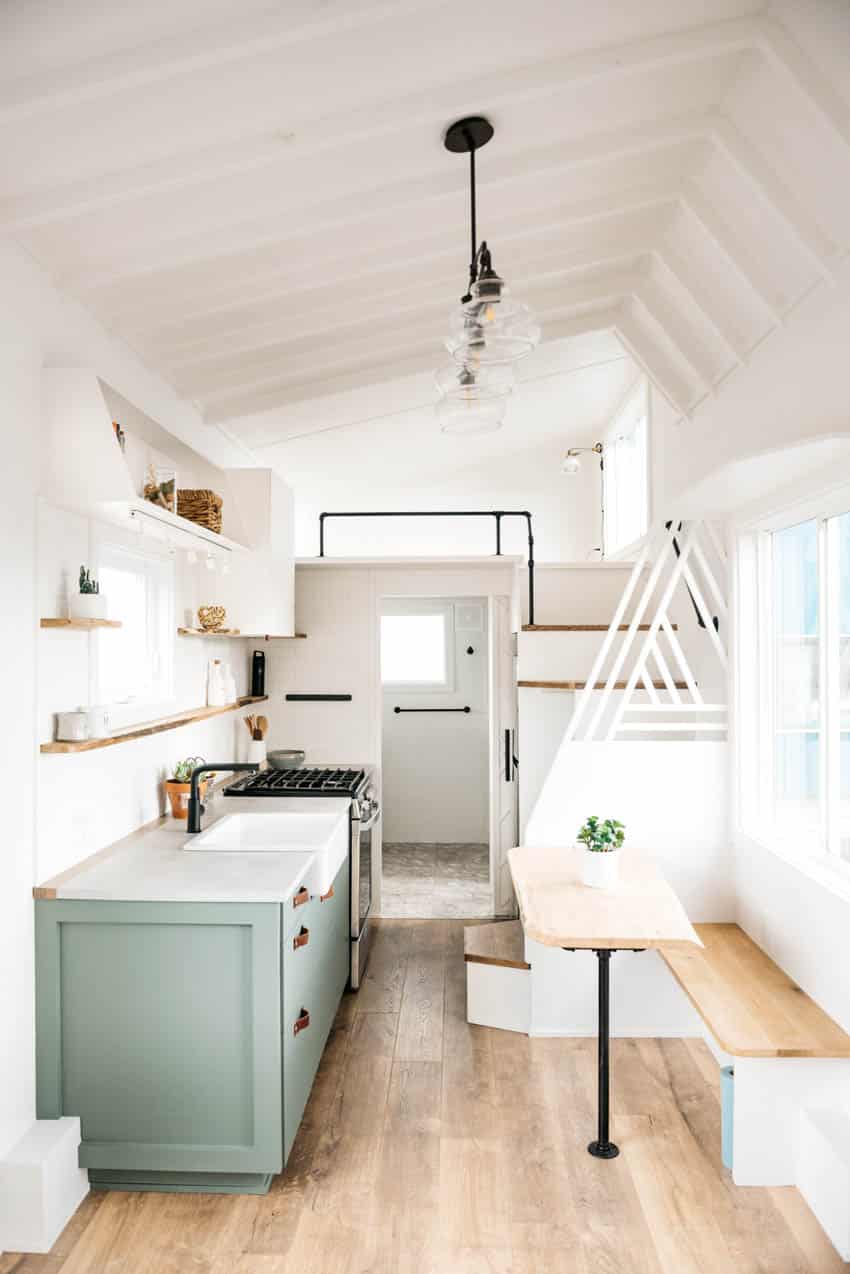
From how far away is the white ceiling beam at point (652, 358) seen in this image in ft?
12.5

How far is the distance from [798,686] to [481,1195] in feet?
6.42

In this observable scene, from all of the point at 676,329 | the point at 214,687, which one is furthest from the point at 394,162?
the point at 214,687

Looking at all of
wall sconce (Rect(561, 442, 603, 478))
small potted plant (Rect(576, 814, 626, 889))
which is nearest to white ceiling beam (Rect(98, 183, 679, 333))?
small potted plant (Rect(576, 814, 626, 889))

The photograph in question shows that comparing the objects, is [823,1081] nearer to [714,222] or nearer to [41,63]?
[714,222]

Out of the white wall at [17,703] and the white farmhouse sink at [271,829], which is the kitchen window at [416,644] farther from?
the white wall at [17,703]

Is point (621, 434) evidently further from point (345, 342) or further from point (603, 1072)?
point (603, 1072)

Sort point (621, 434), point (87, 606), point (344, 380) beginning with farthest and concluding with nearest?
point (621, 434) → point (344, 380) → point (87, 606)

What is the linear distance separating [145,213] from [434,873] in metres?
4.77

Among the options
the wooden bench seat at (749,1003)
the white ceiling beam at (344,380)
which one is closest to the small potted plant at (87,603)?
the white ceiling beam at (344,380)

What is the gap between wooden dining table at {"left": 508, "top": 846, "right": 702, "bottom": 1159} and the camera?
2432 mm

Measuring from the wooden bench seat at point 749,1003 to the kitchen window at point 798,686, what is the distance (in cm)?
43

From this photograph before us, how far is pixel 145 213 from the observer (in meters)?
2.26

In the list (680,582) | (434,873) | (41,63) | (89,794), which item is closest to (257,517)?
(89,794)

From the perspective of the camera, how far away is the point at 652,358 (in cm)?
386
